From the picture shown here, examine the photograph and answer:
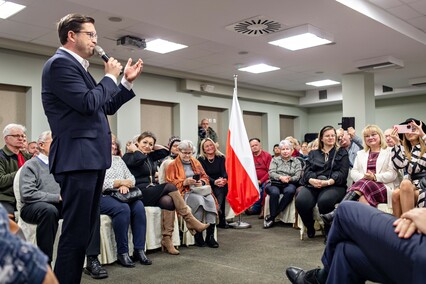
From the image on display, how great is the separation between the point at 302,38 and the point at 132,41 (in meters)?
2.27

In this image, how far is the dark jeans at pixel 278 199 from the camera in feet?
15.5

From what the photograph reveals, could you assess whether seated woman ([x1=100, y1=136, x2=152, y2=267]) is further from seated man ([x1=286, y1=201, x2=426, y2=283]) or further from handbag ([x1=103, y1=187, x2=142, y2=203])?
seated man ([x1=286, y1=201, x2=426, y2=283])

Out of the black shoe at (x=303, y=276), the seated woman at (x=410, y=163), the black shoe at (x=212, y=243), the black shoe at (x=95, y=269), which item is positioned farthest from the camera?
the black shoe at (x=212, y=243)

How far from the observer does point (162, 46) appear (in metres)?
5.90

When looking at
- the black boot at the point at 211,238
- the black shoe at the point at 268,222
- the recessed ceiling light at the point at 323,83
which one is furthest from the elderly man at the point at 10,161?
the recessed ceiling light at the point at 323,83


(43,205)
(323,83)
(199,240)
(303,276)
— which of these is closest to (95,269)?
(43,205)

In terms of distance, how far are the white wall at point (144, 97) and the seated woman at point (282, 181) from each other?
3218mm

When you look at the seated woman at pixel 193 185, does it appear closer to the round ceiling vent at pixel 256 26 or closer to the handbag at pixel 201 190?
the handbag at pixel 201 190

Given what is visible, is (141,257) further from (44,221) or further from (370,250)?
(370,250)

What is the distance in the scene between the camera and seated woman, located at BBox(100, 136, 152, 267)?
3127 mm

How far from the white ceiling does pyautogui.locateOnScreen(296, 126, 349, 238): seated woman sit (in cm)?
137

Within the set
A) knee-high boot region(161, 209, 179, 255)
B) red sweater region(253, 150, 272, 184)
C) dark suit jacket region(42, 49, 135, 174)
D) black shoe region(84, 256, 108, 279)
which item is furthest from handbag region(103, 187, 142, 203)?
red sweater region(253, 150, 272, 184)

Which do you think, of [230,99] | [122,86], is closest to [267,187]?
[122,86]

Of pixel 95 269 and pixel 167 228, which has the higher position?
pixel 167 228
